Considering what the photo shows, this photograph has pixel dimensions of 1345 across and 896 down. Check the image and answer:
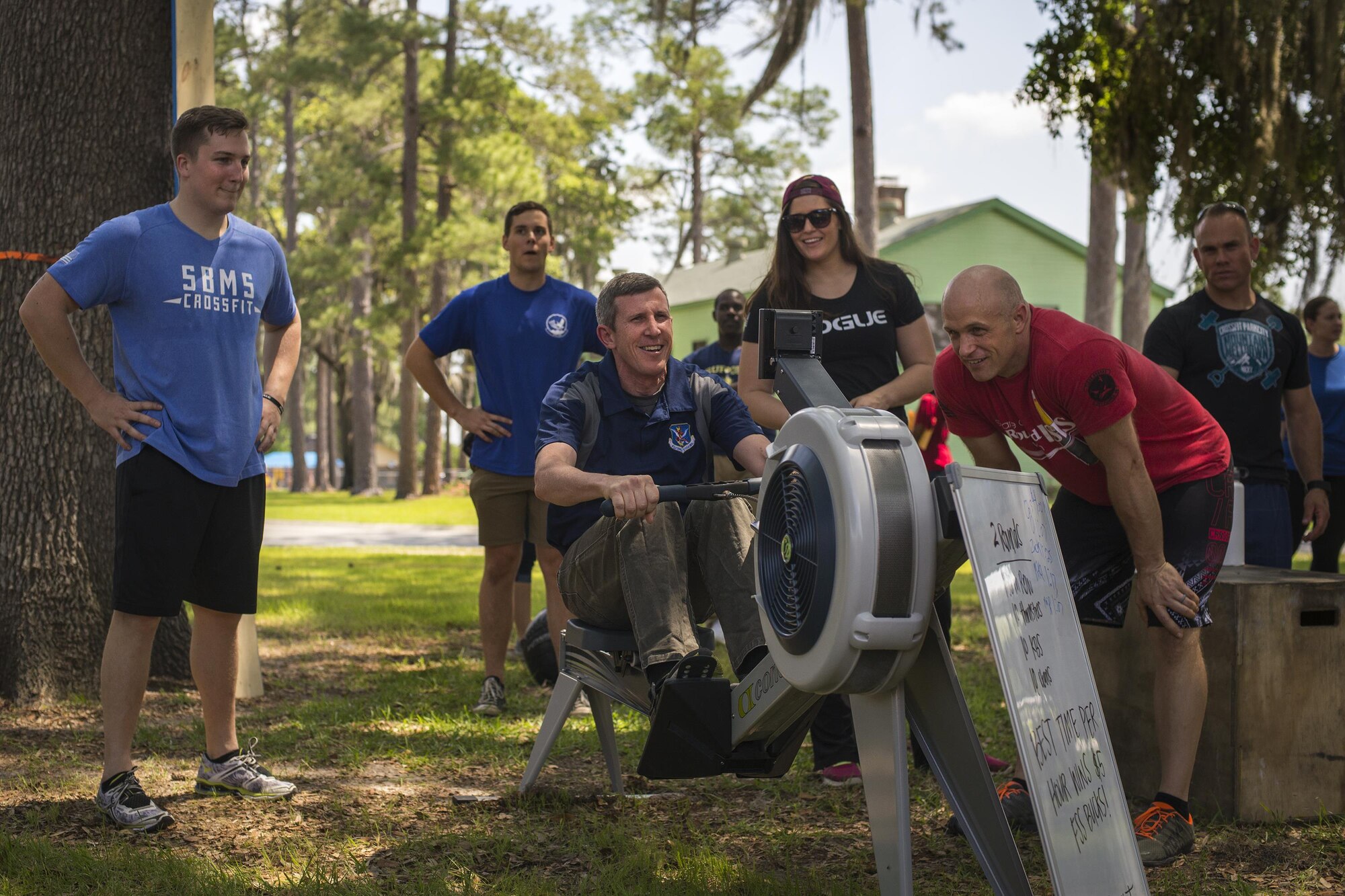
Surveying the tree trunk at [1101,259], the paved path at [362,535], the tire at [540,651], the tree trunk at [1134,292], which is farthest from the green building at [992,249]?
the tire at [540,651]

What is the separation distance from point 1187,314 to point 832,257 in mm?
1386

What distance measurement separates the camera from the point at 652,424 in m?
3.72

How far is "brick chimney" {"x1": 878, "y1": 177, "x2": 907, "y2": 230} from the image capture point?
108 feet

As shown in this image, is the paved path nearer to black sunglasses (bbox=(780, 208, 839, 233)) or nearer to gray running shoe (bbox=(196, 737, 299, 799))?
gray running shoe (bbox=(196, 737, 299, 799))

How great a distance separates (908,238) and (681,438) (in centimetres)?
2784

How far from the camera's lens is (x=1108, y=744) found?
2.71 metres

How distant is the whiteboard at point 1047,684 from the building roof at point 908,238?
82.0ft

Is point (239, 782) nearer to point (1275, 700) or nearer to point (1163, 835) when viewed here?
point (1163, 835)

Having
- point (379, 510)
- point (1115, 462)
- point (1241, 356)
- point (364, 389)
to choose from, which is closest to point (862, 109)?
point (1241, 356)

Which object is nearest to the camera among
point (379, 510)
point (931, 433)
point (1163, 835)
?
point (1163, 835)

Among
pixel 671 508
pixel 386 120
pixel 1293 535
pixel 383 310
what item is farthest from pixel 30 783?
pixel 386 120

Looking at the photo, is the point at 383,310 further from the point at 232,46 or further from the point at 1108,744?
the point at 1108,744

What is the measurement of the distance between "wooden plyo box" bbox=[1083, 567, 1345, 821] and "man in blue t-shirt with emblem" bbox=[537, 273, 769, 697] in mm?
1599

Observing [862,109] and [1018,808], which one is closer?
[1018,808]
